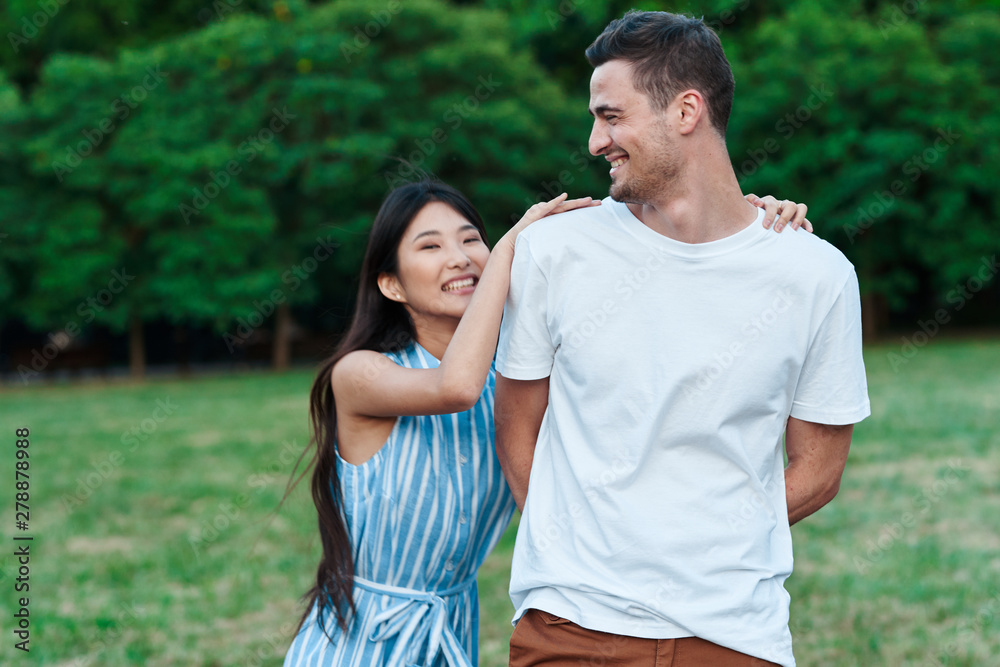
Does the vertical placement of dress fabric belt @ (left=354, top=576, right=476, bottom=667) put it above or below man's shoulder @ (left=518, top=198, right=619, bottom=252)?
below

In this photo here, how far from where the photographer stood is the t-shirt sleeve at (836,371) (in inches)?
80.0

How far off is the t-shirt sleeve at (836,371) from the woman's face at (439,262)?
0.93 m

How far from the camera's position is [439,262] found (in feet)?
8.64

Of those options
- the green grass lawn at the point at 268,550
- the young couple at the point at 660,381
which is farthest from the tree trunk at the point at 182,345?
the young couple at the point at 660,381

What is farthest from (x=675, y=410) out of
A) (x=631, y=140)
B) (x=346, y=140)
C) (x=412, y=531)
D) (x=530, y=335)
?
(x=346, y=140)

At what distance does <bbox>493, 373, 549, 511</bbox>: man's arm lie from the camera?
2.19 m

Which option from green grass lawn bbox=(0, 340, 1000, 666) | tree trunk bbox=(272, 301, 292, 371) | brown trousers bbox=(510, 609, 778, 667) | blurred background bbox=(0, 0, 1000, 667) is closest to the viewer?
brown trousers bbox=(510, 609, 778, 667)

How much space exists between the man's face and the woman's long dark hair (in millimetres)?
769

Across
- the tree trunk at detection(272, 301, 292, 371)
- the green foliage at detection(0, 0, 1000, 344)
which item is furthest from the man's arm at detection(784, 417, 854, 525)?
the tree trunk at detection(272, 301, 292, 371)

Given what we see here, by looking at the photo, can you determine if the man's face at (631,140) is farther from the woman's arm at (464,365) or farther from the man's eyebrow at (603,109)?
the woman's arm at (464,365)

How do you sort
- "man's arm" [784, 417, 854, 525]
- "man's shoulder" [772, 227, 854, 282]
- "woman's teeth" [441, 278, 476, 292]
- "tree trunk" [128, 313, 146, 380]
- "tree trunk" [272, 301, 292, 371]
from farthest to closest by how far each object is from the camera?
"tree trunk" [272, 301, 292, 371] → "tree trunk" [128, 313, 146, 380] → "woman's teeth" [441, 278, 476, 292] → "man's arm" [784, 417, 854, 525] → "man's shoulder" [772, 227, 854, 282]

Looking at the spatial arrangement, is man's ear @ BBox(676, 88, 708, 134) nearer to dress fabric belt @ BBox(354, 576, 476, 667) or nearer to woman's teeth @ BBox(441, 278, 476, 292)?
woman's teeth @ BBox(441, 278, 476, 292)

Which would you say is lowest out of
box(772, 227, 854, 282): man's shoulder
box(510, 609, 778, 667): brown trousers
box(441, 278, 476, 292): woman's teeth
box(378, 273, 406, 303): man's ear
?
box(510, 609, 778, 667): brown trousers

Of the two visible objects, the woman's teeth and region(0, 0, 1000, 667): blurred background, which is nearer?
the woman's teeth
